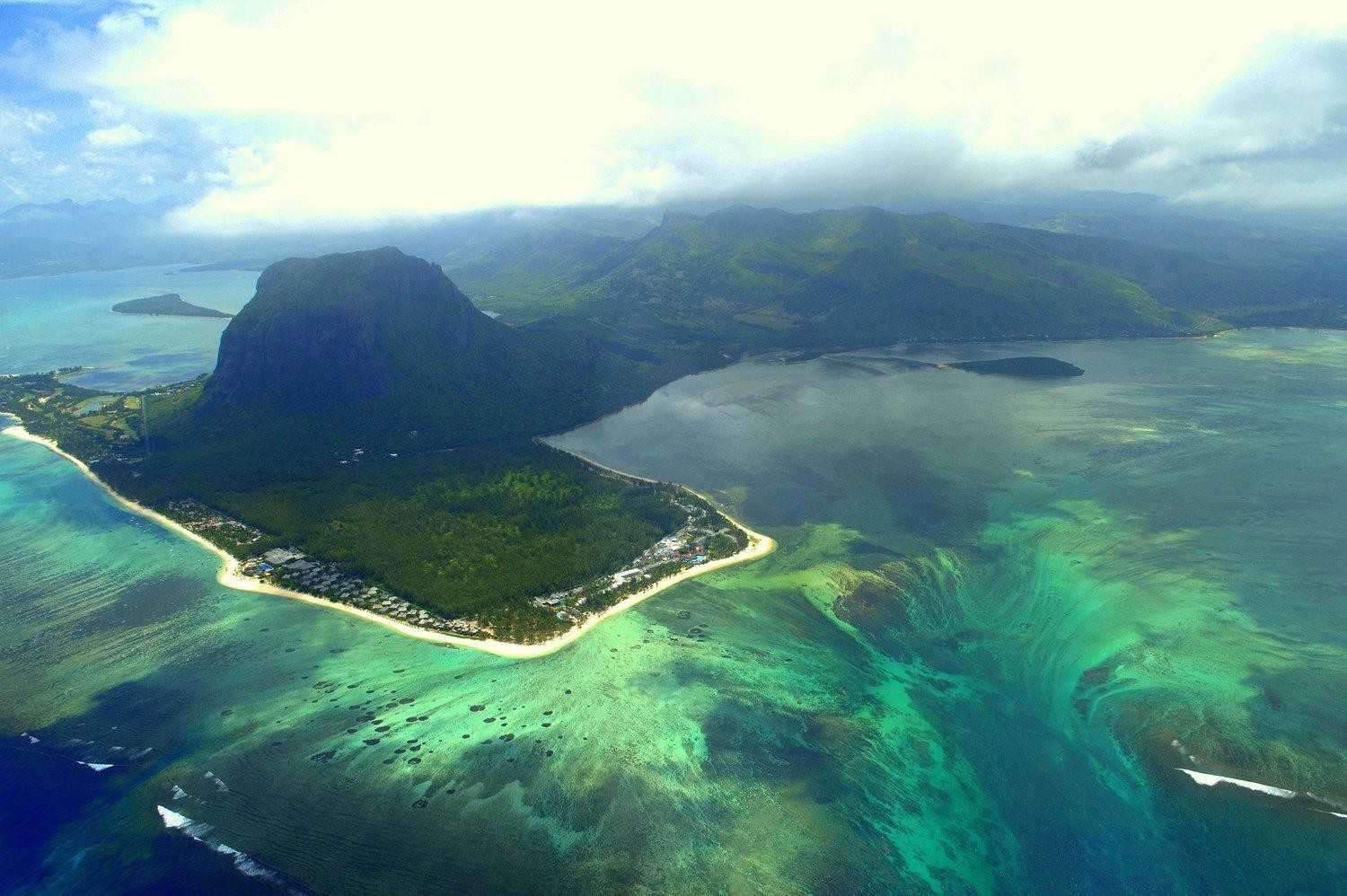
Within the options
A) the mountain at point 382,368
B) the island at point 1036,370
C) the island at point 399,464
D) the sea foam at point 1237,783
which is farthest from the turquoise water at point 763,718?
the island at point 1036,370

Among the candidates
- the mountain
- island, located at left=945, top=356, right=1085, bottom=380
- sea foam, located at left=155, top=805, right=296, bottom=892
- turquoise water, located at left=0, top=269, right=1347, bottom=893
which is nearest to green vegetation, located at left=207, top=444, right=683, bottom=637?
turquoise water, located at left=0, top=269, right=1347, bottom=893

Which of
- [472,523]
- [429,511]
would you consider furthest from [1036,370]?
[429,511]

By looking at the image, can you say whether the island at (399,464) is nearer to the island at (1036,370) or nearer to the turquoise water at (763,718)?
the turquoise water at (763,718)

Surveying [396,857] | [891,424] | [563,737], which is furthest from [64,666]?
[891,424]

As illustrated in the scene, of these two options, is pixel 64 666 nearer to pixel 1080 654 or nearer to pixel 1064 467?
pixel 1080 654

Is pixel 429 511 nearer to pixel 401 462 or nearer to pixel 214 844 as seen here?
pixel 401 462
